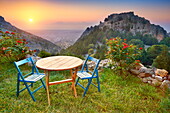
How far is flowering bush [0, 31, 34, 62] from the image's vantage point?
4817 millimetres

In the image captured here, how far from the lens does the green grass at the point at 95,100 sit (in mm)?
2459

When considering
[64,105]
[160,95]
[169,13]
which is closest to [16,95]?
[64,105]

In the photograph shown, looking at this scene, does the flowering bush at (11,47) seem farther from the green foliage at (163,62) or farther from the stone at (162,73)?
the green foliage at (163,62)

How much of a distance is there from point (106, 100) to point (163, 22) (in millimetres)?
5581

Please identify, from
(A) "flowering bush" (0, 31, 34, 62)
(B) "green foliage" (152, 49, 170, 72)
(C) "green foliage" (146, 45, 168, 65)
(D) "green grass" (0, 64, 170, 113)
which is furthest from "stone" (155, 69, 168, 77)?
(A) "flowering bush" (0, 31, 34, 62)

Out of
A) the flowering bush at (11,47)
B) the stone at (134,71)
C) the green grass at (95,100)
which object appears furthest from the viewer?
the flowering bush at (11,47)

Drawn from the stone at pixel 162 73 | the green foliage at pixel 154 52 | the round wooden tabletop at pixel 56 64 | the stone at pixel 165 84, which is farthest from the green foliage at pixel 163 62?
the round wooden tabletop at pixel 56 64

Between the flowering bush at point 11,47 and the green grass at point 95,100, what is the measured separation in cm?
170

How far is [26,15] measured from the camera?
22.5 ft

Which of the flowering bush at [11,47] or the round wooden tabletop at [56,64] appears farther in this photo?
the flowering bush at [11,47]

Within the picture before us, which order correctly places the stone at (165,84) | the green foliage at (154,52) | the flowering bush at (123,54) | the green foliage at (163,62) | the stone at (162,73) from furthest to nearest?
the green foliage at (154,52) → the green foliage at (163,62) → the flowering bush at (123,54) → the stone at (162,73) → the stone at (165,84)

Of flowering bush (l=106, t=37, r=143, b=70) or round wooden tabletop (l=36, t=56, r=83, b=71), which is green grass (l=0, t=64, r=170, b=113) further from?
round wooden tabletop (l=36, t=56, r=83, b=71)

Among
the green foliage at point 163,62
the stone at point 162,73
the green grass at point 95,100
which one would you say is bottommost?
the green grass at point 95,100

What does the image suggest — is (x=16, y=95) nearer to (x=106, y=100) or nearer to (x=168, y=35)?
(x=106, y=100)
